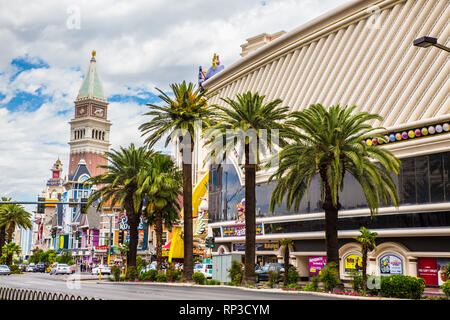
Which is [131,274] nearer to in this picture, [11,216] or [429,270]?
[429,270]

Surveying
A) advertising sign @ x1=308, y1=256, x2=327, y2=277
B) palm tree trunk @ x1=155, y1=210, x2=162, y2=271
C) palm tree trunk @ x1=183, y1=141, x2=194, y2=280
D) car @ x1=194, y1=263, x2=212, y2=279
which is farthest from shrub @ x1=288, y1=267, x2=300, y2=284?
palm tree trunk @ x1=155, y1=210, x2=162, y2=271

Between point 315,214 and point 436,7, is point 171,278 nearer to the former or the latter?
point 315,214

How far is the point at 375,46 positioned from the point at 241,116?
493 inches

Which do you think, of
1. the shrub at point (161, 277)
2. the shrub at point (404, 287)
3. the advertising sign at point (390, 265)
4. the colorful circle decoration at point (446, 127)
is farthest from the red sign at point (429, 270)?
the shrub at point (161, 277)

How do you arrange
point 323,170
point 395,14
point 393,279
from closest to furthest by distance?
1. point 393,279
2. point 323,170
3. point 395,14

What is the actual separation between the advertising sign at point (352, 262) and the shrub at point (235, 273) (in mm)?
8742

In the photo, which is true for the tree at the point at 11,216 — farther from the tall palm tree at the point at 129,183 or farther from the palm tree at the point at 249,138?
the palm tree at the point at 249,138

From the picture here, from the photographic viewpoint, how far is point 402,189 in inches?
1366

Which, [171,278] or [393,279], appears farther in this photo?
[171,278]

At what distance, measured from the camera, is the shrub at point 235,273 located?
3509 centimetres

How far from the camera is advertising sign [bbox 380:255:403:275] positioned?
1393 inches
